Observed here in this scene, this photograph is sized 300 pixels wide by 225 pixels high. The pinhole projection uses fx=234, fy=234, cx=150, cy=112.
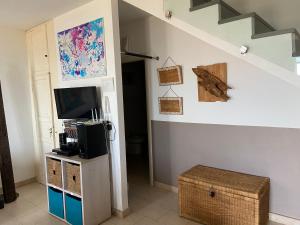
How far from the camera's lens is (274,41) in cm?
168

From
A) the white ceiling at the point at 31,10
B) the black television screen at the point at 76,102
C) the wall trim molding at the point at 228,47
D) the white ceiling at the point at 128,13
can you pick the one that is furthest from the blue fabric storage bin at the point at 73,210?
the white ceiling at the point at 128,13

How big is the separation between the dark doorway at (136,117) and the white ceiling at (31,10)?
1.63 m

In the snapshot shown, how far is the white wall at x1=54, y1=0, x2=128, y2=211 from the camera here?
2559mm

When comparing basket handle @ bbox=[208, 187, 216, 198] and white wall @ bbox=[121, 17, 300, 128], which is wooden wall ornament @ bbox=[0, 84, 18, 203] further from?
basket handle @ bbox=[208, 187, 216, 198]

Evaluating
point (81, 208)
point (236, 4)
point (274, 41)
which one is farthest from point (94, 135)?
point (236, 4)

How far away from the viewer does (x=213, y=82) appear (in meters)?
2.69

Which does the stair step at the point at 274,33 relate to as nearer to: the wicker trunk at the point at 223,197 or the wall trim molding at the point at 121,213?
the wicker trunk at the point at 223,197

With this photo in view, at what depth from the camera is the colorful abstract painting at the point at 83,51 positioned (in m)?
2.70

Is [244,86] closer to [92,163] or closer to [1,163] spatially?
[92,163]

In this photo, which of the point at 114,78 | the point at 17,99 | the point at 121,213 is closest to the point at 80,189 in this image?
the point at 121,213

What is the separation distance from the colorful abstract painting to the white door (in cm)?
49

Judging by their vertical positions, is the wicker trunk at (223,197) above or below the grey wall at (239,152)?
below

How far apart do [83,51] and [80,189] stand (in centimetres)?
163

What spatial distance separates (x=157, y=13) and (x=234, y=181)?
6.11ft
